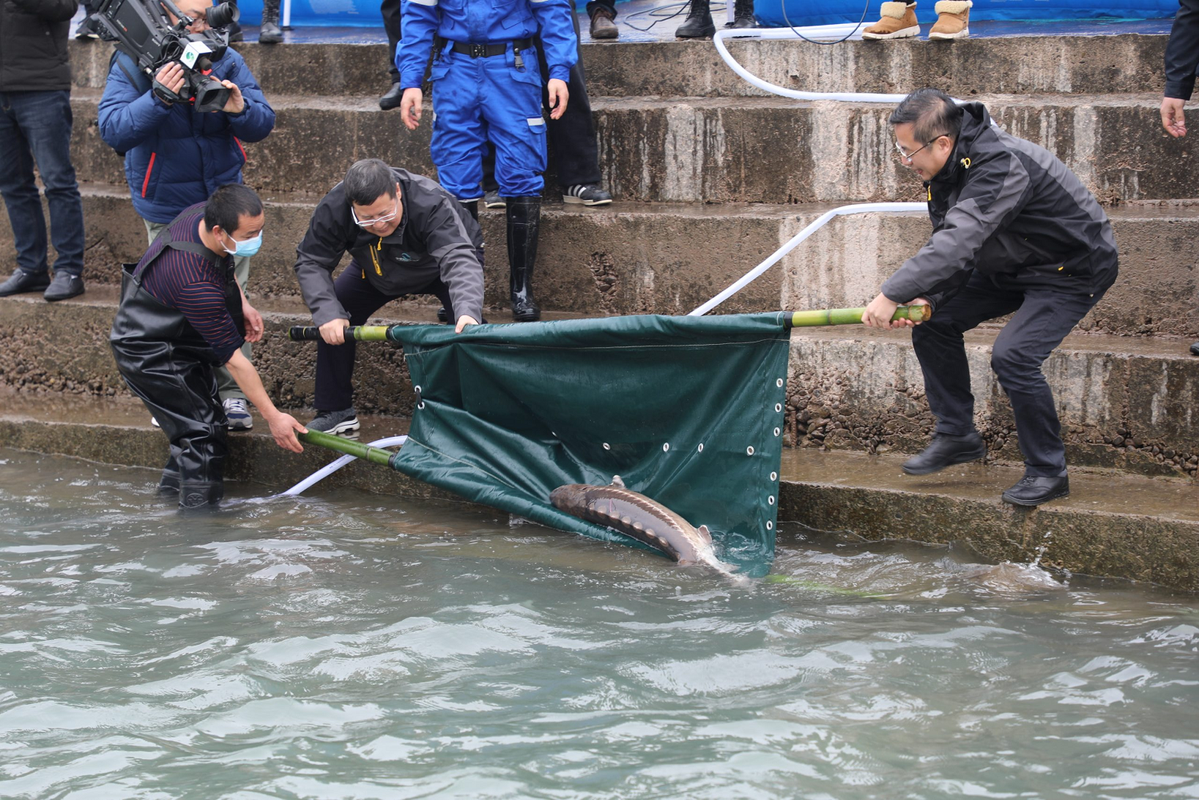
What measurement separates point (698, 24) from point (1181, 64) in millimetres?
3360

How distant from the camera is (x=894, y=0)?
24.1ft

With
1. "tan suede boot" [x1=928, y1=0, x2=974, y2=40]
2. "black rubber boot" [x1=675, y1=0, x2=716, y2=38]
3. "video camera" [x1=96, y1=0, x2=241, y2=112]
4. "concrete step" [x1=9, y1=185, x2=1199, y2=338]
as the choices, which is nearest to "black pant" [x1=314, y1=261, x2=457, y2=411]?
"concrete step" [x1=9, y1=185, x2=1199, y2=338]

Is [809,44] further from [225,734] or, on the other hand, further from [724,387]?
[225,734]

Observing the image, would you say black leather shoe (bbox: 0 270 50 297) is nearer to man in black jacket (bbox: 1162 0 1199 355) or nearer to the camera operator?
the camera operator

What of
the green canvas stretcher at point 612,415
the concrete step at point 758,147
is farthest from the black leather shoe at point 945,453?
the concrete step at point 758,147

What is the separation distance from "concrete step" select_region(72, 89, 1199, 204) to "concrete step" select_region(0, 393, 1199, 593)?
1911 millimetres

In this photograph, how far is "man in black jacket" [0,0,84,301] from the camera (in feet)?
23.7

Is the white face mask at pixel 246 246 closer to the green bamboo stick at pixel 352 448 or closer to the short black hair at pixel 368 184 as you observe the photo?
the short black hair at pixel 368 184

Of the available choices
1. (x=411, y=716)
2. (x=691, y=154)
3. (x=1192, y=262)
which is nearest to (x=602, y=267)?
(x=691, y=154)

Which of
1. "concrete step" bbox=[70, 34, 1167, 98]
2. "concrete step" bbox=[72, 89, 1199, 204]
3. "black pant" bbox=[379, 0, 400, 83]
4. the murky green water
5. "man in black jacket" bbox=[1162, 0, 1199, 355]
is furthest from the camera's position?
"black pant" bbox=[379, 0, 400, 83]

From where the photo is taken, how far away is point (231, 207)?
567cm

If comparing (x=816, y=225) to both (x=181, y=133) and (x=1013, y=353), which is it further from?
(x=181, y=133)

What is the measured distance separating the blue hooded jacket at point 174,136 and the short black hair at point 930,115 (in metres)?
3.72

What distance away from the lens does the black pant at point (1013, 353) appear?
4.96m
